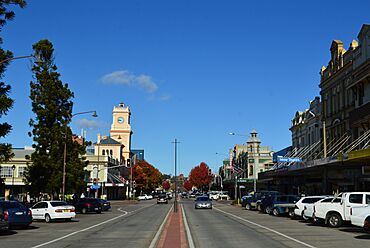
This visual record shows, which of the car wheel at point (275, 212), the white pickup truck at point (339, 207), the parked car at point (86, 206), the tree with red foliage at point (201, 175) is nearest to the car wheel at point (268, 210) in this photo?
the car wheel at point (275, 212)

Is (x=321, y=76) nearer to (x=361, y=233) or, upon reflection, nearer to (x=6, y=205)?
(x=361, y=233)

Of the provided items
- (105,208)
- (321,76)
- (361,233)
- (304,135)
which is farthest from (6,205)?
(304,135)

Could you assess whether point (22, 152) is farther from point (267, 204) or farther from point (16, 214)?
point (16, 214)

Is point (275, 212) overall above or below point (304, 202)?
below

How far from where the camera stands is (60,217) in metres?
32.8

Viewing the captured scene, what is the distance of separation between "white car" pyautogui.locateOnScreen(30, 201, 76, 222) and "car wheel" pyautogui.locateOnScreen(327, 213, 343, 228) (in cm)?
1640

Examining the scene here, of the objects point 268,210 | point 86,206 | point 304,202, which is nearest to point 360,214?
point 304,202

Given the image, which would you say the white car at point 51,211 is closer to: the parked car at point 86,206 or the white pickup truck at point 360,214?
the parked car at point 86,206

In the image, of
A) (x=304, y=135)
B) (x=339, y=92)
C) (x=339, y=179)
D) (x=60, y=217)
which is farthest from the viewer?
(x=304, y=135)

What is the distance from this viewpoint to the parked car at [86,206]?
47.1 m

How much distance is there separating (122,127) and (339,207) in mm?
108802

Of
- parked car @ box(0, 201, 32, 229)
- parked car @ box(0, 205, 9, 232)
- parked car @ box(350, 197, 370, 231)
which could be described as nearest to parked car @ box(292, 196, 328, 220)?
parked car @ box(350, 197, 370, 231)

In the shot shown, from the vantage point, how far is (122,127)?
133 metres

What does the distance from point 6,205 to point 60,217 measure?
6822 millimetres
